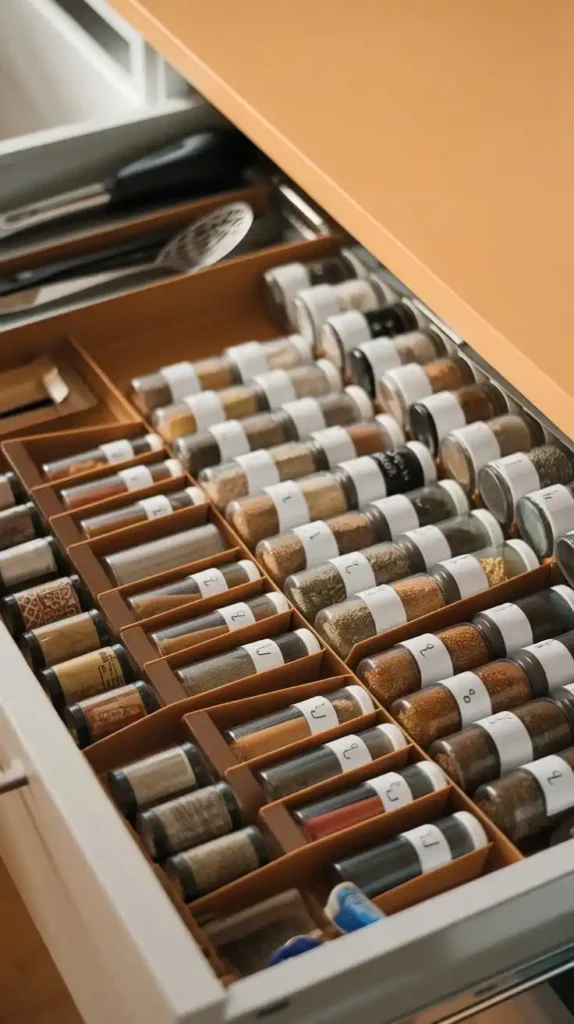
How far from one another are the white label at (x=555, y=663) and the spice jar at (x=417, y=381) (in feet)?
0.96

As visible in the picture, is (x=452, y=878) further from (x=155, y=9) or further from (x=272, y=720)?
(x=155, y=9)

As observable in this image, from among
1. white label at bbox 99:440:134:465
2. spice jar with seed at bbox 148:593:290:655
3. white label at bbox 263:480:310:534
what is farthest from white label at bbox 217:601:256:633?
white label at bbox 99:440:134:465

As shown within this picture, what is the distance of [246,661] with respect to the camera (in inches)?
36.1

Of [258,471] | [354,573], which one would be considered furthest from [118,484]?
[354,573]

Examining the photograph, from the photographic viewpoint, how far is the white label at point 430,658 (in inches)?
35.7

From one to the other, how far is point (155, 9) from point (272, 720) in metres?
0.69

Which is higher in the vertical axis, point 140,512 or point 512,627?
point 140,512

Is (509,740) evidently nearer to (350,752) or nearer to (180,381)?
(350,752)

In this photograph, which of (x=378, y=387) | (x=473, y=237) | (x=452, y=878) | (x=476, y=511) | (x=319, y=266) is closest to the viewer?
(x=452, y=878)

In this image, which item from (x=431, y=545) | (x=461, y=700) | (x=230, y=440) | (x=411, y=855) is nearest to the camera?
(x=411, y=855)

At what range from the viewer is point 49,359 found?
1191 millimetres

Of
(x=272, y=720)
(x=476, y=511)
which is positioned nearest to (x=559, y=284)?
(x=476, y=511)

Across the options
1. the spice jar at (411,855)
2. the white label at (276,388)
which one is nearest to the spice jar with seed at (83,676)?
the spice jar at (411,855)

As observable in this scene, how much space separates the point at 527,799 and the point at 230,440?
1.42 feet
